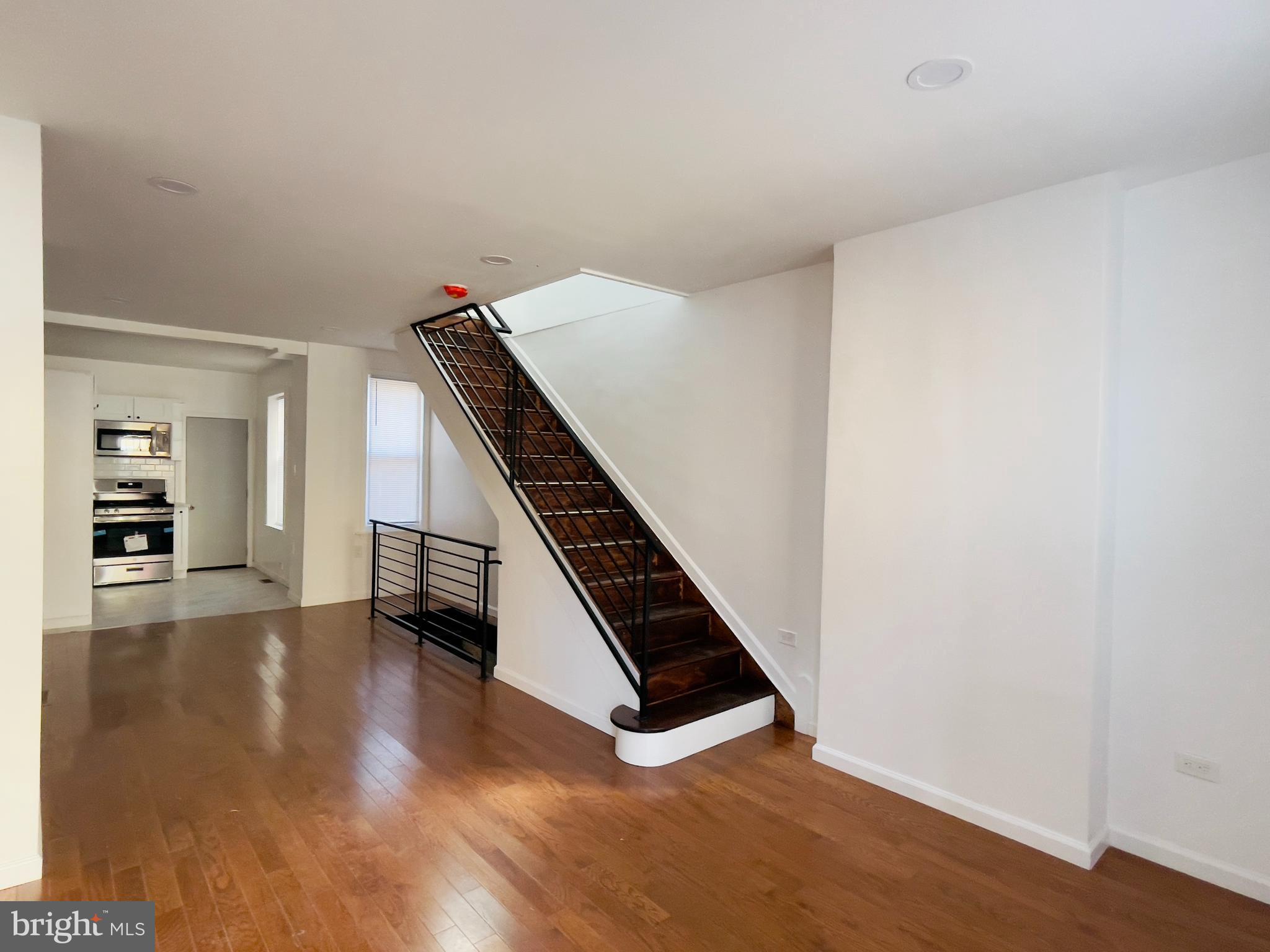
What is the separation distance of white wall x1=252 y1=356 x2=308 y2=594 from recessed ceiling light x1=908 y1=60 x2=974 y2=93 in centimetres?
614

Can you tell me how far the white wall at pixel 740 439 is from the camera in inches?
147

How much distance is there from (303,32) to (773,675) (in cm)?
361

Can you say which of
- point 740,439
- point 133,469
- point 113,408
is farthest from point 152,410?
point 740,439

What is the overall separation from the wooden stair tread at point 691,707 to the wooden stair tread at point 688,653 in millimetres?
181

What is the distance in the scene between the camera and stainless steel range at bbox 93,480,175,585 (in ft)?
24.2

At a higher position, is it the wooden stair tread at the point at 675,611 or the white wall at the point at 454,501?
the white wall at the point at 454,501

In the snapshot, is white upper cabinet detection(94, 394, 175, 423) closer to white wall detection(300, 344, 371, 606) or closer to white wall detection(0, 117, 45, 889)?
white wall detection(300, 344, 371, 606)

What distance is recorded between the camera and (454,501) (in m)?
6.96

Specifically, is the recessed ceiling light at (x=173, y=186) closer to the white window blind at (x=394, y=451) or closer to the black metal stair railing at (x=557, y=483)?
the black metal stair railing at (x=557, y=483)

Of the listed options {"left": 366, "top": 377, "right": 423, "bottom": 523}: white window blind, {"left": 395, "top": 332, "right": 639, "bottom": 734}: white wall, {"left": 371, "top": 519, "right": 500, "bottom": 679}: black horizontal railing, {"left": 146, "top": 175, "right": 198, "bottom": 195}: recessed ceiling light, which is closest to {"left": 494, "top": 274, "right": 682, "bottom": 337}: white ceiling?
{"left": 395, "top": 332, "right": 639, "bottom": 734}: white wall

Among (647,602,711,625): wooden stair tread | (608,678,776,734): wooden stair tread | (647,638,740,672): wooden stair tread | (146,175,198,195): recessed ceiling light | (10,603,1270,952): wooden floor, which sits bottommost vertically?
(10,603,1270,952): wooden floor

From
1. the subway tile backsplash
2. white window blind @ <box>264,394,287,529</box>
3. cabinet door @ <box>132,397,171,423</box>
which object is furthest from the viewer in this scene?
white window blind @ <box>264,394,287,529</box>

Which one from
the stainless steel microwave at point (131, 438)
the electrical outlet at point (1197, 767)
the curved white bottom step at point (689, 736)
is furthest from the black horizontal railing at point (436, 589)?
the electrical outlet at point (1197, 767)

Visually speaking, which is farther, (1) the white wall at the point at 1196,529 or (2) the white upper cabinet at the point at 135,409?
(2) the white upper cabinet at the point at 135,409
